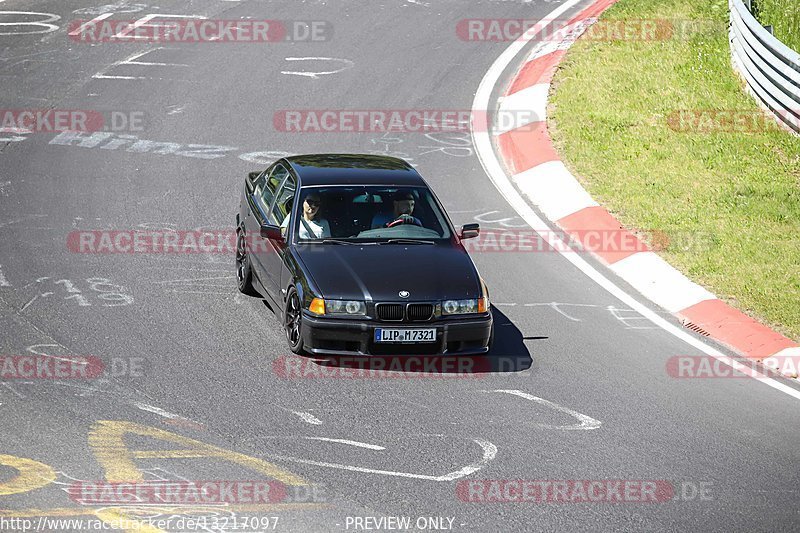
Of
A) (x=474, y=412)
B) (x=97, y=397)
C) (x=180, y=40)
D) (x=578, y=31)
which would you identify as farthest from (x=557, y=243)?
(x=180, y=40)

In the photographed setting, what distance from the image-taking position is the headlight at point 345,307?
32.8ft

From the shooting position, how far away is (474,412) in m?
9.29

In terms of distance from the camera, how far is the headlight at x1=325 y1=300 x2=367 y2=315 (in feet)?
32.8

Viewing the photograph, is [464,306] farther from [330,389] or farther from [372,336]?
[330,389]

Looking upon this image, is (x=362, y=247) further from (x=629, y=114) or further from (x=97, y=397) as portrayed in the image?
(x=629, y=114)

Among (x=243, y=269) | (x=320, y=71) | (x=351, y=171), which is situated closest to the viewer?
(x=351, y=171)

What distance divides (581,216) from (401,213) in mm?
3757

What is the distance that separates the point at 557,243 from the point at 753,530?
21.5ft

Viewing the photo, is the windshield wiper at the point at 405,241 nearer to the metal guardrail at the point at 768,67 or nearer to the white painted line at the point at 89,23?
the metal guardrail at the point at 768,67

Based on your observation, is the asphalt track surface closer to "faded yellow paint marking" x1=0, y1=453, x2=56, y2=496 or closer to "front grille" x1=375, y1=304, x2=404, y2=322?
"faded yellow paint marking" x1=0, y1=453, x2=56, y2=496

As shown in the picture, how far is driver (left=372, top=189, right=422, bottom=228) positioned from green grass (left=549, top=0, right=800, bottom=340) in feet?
11.3

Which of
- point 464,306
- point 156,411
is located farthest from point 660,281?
point 156,411

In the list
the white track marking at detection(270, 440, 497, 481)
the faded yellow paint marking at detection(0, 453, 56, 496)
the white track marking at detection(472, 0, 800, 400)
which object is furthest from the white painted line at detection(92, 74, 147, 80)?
the white track marking at detection(270, 440, 497, 481)

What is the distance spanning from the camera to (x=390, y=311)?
10.0 metres
